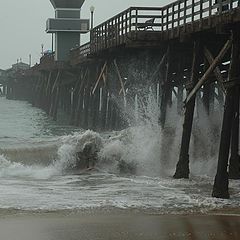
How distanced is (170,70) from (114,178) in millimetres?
3980

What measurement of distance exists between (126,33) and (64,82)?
19714 millimetres

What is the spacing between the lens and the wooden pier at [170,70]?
10781 mm

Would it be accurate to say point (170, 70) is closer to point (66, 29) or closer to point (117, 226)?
A: point (117, 226)

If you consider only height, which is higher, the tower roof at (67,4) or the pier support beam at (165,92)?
the tower roof at (67,4)

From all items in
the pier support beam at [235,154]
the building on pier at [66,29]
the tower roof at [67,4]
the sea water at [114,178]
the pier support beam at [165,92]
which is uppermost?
the tower roof at [67,4]

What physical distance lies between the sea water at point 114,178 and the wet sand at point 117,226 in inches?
25.6

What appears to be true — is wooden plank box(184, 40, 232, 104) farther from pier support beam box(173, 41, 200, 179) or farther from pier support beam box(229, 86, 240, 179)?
pier support beam box(229, 86, 240, 179)

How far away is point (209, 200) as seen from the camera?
32.7ft

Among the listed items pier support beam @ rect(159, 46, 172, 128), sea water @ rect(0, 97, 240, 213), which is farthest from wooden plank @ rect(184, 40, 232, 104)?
pier support beam @ rect(159, 46, 172, 128)

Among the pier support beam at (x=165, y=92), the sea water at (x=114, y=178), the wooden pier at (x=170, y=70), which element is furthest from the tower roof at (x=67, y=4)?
the pier support beam at (x=165, y=92)

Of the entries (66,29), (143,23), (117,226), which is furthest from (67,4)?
(117,226)

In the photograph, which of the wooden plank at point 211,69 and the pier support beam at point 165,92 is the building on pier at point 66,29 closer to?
the pier support beam at point 165,92

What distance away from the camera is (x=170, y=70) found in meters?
16.0

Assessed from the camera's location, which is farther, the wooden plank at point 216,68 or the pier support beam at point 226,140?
the wooden plank at point 216,68
